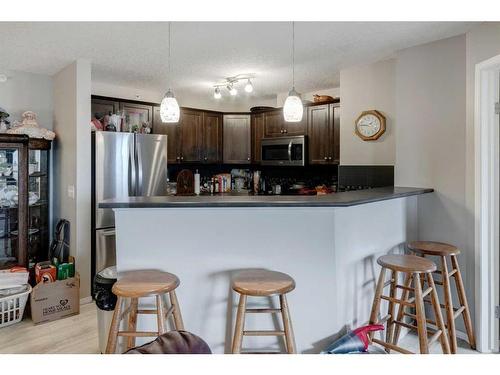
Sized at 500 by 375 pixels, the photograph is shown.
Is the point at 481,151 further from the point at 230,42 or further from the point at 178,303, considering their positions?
the point at 178,303

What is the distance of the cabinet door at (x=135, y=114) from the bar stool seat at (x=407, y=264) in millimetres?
3256

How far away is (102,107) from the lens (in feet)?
14.3

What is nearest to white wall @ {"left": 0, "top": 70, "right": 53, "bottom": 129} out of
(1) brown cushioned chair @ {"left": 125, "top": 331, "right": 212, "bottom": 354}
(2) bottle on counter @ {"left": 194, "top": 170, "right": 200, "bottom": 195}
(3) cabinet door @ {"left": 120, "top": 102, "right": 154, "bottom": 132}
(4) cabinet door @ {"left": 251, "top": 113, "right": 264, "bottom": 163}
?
(3) cabinet door @ {"left": 120, "top": 102, "right": 154, "bottom": 132}

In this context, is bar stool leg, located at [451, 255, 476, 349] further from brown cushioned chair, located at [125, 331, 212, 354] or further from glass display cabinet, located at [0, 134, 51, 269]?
glass display cabinet, located at [0, 134, 51, 269]

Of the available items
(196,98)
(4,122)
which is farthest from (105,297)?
(196,98)

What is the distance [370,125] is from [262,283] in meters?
2.46

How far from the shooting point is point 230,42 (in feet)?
10.4

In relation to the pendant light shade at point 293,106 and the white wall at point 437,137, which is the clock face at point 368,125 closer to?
the white wall at point 437,137

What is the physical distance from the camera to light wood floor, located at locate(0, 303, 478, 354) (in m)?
2.81

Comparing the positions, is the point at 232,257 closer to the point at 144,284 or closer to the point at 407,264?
the point at 144,284

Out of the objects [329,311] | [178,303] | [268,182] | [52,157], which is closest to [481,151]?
[329,311]

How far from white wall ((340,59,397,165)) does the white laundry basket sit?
3.40m

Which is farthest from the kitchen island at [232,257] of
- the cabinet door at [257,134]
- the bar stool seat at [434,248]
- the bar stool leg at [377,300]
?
the cabinet door at [257,134]

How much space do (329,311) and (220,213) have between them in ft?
2.95
